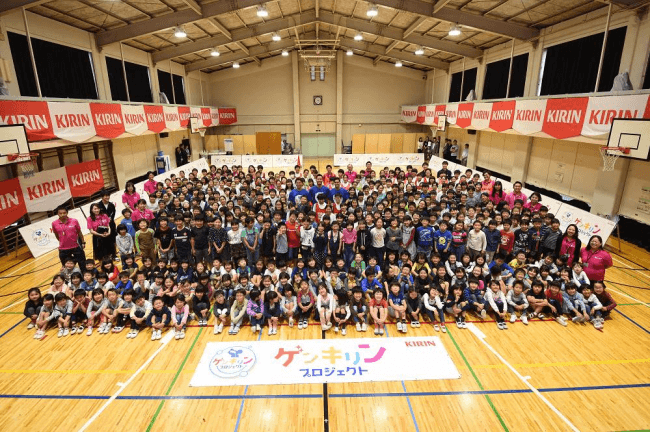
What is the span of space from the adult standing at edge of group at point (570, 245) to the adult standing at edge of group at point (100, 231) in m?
11.2

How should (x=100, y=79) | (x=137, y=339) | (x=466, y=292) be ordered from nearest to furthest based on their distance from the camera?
(x=137, y=339) → (x=466, y=292) → (x=100, y=79)

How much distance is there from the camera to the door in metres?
28.6

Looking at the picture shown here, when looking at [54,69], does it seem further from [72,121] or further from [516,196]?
[516,196]

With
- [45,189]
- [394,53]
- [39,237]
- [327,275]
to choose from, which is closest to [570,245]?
[327,275]

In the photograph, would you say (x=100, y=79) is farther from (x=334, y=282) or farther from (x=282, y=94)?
(x=282, y=94)

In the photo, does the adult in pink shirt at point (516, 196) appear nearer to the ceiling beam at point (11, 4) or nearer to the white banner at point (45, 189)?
the ceiling beam at point (11, 4)

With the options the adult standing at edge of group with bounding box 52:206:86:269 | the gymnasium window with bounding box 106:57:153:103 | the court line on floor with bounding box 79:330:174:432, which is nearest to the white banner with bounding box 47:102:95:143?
the adult standing at edge of group with bounding box 52:206:86:269

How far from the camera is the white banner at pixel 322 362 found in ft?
18.2

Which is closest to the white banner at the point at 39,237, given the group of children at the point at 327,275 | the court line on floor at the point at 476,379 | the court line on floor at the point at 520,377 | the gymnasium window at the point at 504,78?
the group of children at the point at 327,275

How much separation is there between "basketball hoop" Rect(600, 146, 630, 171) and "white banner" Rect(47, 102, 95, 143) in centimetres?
1531

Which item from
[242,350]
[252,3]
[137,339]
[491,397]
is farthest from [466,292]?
[252,3]

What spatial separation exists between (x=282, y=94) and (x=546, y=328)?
82.1 feet

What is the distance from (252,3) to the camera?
509 inches

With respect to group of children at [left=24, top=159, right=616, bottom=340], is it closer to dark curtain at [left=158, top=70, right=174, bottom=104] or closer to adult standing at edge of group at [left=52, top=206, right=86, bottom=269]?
adult standing at edge of group at [left=52, top=206, right=86, bottom=269]
